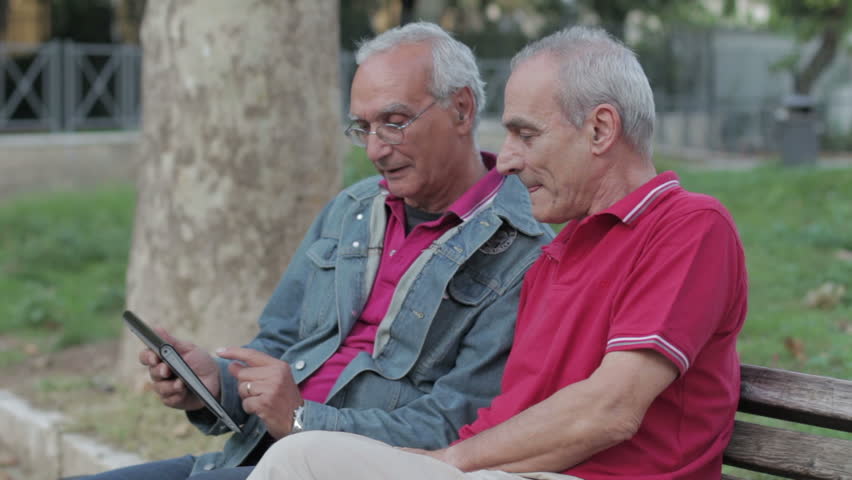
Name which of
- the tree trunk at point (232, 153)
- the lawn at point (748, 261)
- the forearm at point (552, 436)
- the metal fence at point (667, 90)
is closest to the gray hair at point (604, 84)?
the forearm at point (552, 436)

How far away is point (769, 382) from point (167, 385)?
5.38 ft

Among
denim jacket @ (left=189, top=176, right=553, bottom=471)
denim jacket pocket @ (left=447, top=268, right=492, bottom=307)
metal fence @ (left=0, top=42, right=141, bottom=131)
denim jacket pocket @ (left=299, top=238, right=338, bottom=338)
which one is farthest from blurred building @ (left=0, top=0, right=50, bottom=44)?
denim jacket pocket @ (left=447, top=268, right=492, bottom=307)

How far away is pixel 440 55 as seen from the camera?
10.9 feet

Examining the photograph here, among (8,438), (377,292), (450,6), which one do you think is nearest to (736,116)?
(450,6)

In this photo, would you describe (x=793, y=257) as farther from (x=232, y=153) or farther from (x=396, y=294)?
(x=396, y=294)

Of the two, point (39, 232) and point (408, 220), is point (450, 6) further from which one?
point (408, 220)

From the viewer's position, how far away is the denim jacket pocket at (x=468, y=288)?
10.1 ft

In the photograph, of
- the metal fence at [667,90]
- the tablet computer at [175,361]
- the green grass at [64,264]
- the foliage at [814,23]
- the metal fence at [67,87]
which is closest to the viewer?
the tablet computer at [175,361]

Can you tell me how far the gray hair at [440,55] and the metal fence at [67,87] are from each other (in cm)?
1425

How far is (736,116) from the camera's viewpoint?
2134cm

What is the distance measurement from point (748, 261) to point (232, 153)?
11.8ft

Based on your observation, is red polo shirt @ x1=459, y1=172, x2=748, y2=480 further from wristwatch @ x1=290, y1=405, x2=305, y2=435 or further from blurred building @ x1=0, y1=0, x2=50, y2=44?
blurred building @ x1=0, y1=0, x2=50, y2=44

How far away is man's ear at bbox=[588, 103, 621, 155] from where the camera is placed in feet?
8.66

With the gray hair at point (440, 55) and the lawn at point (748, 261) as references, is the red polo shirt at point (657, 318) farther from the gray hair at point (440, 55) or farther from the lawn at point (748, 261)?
the lawn at point (748, 261)
